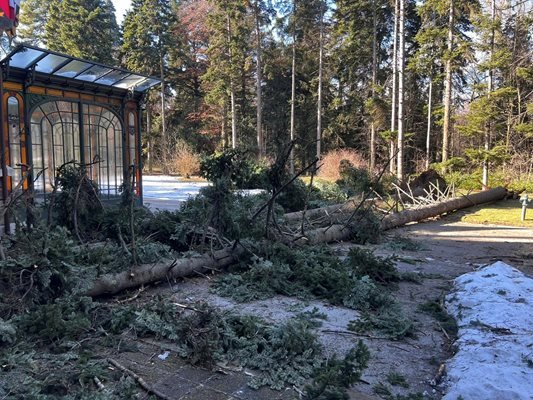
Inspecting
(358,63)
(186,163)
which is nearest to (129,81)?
(186,163)

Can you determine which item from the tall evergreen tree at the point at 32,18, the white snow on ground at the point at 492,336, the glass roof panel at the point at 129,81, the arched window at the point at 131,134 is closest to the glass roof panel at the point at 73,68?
the glass roof panel at the point at 129,81

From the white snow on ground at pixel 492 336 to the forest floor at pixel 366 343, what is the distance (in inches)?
8.5

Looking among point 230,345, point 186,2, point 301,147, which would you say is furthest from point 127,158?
point 186,2

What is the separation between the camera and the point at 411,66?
23.1 m

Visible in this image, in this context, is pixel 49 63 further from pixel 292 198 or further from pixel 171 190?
pixel 171 190

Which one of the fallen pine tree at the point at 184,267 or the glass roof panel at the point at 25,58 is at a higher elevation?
the glass roof panel at the point at 25,58

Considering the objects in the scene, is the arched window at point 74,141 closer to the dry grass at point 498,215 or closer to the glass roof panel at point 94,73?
the glass roof panel at point 94,73

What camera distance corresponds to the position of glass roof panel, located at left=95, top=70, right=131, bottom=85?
1098cm

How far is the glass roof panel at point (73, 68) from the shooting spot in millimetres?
9793

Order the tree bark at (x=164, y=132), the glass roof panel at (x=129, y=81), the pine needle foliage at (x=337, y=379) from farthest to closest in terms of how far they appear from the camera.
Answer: the tree bark at (x=164, y=132) < the glass roof panel at (x=129, y=81) < the pine needle foliage at (x=337, y=379)

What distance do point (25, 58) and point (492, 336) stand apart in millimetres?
9600

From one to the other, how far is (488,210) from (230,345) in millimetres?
13209

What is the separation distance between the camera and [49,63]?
9461 mm

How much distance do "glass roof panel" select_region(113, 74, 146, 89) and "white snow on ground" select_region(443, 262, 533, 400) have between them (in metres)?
9.44
